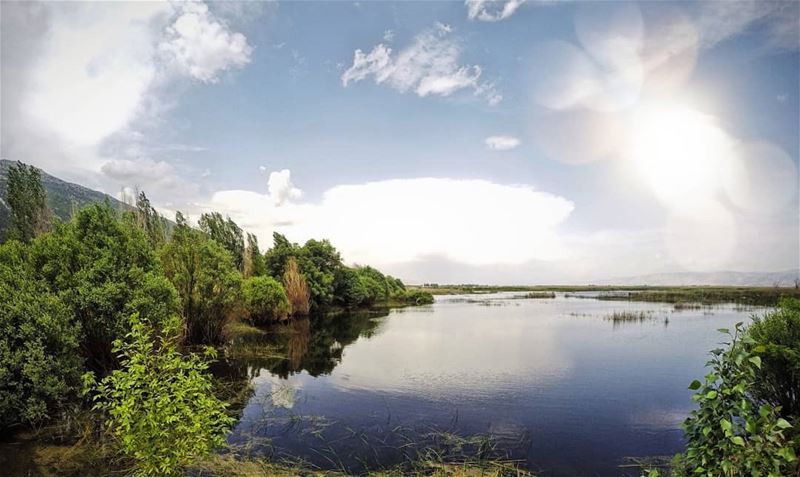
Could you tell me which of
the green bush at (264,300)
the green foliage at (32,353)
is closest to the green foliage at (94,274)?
the green foliage at (32,353)

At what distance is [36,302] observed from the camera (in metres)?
10.8

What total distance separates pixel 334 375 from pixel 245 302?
17978 mm

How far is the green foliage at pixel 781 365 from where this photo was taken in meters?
9.73

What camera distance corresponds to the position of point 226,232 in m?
59.4

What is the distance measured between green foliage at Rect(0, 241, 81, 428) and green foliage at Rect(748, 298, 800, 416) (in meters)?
17.0

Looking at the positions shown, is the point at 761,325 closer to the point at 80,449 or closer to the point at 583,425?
the point at 583,425

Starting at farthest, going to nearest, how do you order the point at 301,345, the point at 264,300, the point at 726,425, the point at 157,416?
the point at 264,300 → the point at 301,345 → the point at 157,416 → the point at 726,425

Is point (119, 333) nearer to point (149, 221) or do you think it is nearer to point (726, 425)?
point (726, 425)

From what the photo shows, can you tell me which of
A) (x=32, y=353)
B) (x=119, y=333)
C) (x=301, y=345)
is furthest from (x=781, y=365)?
(x=301, y=345)

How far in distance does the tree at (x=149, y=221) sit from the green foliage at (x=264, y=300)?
767cm

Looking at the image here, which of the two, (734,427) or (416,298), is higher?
(734,427)

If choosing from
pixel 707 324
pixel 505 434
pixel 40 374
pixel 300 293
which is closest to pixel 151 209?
pixel 300 293

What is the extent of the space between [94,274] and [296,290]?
29744 mm

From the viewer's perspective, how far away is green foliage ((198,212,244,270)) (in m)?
56.5
